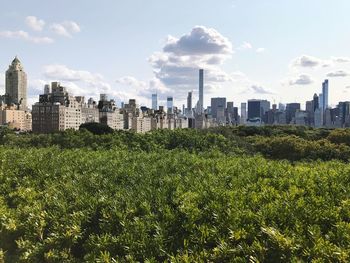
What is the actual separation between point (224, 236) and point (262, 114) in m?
196

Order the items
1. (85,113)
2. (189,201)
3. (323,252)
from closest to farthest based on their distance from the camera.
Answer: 1. (323,252)
2. (189,201)
3. (85,113)

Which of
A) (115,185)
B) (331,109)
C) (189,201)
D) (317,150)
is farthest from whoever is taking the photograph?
(331,109)

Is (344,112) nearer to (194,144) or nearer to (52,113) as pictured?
(52,113)

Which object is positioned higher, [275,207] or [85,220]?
[275,207]

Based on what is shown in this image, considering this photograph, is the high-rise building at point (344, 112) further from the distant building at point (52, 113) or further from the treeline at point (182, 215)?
the treeline at point (182, 215)

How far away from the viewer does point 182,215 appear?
6137 millimetres

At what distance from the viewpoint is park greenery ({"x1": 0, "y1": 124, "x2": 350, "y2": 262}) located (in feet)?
16.5

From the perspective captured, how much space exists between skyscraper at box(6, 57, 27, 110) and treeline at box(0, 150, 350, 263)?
15191cm

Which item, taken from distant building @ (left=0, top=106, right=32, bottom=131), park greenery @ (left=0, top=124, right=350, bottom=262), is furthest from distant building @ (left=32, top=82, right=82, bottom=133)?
park greenery @ (left=0, top=124, right=350, bottom=262)

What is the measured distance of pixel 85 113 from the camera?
113m

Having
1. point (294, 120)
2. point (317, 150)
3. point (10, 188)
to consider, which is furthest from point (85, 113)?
point (10, 188)

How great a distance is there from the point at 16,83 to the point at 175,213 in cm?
16088

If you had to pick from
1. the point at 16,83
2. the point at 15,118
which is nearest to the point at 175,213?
the point at 15,118

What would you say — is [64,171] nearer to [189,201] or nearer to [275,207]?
[189,201]
